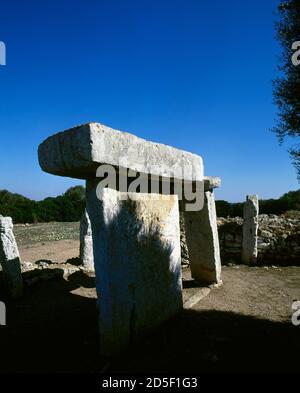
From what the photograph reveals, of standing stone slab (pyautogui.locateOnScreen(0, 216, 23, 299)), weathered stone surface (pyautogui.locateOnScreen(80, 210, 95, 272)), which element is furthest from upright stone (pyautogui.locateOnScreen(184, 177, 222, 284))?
standing stone slab (pyautogui.locateOnScreen(0, 216, 23, 299))

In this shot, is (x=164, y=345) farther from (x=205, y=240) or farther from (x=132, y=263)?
(x=205, y=240)

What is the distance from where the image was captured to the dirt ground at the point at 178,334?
10.8ft

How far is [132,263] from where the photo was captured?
3.72 meters

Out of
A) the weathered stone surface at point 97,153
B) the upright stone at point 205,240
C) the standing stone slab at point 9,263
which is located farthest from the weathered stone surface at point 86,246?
the weathered stone surface at point 97,153

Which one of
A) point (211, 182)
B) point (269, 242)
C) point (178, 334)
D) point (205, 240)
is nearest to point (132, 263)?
point (178, 334)

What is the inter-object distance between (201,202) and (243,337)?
2847 millimetres

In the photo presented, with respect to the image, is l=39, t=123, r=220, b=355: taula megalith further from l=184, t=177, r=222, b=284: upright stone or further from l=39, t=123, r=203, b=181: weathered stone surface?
l=184, t=177, r=222, b=284: upright stone

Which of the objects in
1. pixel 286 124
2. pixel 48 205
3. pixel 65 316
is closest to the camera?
pixel 65 316

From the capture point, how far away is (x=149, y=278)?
4047 mm

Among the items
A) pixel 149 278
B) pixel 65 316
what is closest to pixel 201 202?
pixel 149 278

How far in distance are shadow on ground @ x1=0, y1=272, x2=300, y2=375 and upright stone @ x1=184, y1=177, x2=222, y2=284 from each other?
1584 millimetres

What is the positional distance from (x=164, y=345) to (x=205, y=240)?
2.95 metres
